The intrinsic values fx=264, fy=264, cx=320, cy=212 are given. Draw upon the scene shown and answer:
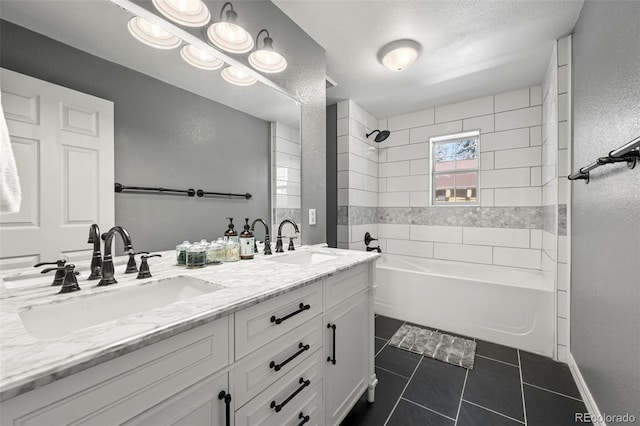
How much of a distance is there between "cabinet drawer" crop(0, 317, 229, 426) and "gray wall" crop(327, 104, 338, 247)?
2.30 meters

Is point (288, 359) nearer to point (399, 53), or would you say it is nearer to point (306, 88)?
point (306, 88)

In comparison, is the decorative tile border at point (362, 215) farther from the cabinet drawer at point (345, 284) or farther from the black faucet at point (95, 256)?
the black faucet at point (95, 256)

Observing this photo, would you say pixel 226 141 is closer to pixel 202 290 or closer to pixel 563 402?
pixel 202 290

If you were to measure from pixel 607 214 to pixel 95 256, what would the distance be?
2.19 meters

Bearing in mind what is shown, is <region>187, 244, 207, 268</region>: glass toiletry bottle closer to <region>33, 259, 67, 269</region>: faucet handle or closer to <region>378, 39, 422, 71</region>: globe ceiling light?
<region>33, 259, 67, 269</region>: faucet handle

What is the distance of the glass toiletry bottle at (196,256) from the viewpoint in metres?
1.16

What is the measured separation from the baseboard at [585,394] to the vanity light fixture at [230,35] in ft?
8.72

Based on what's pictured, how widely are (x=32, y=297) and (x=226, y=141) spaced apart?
0.97m

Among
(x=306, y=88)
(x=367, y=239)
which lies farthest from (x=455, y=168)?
(x=306, y=88)

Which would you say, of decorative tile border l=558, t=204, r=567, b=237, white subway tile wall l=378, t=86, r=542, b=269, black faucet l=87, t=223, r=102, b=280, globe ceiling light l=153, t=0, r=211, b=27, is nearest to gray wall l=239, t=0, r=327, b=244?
globe ceiling light l=153, t=0, r=211, b=27

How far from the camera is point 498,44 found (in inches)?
77.6

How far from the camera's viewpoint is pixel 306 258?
5.70 ft

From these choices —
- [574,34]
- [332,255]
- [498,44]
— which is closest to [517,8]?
[498,44]

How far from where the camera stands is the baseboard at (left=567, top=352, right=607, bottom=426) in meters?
1.34
